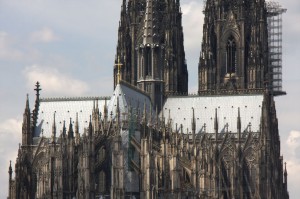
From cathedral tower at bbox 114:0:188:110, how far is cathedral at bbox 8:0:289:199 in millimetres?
116

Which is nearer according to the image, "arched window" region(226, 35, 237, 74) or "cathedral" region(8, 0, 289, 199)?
"cathedral" region(8, 0, 289, 199)

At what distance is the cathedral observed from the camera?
97.6m

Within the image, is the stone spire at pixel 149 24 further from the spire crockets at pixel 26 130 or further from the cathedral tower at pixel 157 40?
the spire crockets at pixel 26 130

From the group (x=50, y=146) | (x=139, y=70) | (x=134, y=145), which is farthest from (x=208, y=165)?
(x=139, y=70)

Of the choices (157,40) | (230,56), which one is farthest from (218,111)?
(157,40)


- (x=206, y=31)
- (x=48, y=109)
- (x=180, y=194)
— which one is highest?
(x=206, y=31)

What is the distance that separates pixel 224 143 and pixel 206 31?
633 inches

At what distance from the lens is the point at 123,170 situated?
94250 mm

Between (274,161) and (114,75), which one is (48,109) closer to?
(114,75)

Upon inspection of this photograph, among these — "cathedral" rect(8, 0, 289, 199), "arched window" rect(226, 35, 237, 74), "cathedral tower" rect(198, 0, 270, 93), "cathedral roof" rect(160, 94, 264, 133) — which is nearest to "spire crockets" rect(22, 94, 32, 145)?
"cathedral" rect(8, 0, 289, 199)

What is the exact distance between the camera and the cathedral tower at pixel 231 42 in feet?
412

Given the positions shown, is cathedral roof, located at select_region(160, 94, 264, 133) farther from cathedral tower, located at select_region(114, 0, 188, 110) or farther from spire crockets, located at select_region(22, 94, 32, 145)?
spire crockets, located at select_region(22, 94, 32, 145)

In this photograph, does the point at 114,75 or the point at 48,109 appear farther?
the point at 114,75

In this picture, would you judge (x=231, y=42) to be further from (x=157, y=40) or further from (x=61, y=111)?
(x=61, y=111)
